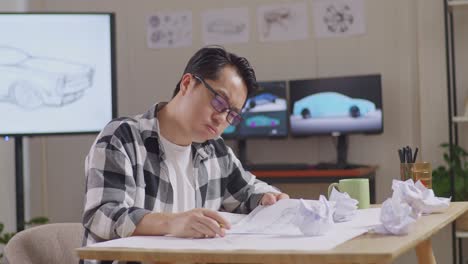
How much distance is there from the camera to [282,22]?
5012 mm

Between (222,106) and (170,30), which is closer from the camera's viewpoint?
(222,106)

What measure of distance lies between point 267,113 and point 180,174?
2745mm

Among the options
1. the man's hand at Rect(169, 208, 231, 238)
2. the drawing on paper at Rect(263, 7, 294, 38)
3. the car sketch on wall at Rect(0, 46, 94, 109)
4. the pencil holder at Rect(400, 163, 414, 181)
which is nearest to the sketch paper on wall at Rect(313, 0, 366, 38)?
the drawing on paper at Rect(263, 7, 294, 38)

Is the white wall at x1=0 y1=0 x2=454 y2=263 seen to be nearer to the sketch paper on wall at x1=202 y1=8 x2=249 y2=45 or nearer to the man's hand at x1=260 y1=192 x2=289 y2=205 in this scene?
the sketch paper on wall at x1=202 y1=8 x2=249 y2=45

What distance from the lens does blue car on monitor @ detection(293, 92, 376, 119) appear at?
15.2 feet

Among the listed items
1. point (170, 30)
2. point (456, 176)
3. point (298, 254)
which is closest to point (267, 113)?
point (170, 30)

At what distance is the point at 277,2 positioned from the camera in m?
5.04

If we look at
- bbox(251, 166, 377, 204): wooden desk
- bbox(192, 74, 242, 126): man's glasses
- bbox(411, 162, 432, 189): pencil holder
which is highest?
bbox(192, 74, 242, 126): man's glasses

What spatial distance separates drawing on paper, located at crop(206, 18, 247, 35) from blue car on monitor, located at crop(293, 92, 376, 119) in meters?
0.68

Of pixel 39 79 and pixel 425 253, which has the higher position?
pixel 39 79

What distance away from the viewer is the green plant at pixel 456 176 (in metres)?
4.28

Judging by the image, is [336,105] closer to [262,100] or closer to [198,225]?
[262,100]

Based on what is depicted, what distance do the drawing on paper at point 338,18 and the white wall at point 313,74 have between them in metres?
0.07

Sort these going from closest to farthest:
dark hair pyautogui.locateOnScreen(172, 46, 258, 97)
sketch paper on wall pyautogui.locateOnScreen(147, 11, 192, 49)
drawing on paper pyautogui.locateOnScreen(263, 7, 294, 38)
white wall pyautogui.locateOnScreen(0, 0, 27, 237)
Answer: dark hair pyautogui.locateOnScreen(172, 46, 258, 97), white wall pyautogui.locateOnScreen(0, 0, 27, 237), drawing on paper pyautogui.locateOnScreen(263, 7, 294, 38), sketch paper on wall pyautogui.locateOnScreen(147, 11, 192, 49)
